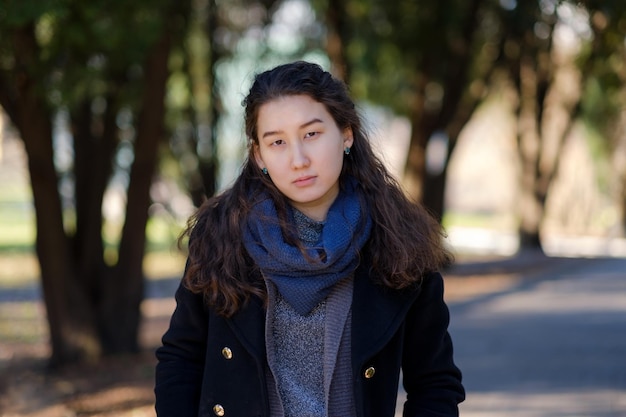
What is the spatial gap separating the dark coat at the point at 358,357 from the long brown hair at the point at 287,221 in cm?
5

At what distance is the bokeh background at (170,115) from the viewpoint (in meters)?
9.47

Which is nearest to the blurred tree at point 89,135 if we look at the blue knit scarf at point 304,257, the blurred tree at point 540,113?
the blue knit scarf at point 304,257

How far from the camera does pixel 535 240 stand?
27703mm

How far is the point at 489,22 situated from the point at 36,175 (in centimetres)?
1266

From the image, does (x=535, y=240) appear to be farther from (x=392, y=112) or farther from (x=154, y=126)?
(x=154, y=126)

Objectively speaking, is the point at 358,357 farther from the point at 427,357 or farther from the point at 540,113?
the point at 540,113

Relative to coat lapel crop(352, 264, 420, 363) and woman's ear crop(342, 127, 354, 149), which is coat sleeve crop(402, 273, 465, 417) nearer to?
coat lapel crop(352, 264, 420, 363)

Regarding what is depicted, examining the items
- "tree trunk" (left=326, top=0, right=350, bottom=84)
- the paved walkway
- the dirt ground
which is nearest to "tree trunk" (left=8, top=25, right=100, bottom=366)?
the dirt ground

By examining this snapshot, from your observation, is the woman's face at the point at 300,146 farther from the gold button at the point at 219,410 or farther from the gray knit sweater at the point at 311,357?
the gold button at the point at 219,410

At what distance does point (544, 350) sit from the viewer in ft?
34.3

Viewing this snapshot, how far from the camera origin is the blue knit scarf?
259 cm

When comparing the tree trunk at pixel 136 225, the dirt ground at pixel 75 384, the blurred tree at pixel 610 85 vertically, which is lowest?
the dirt ground at pixel 75 384

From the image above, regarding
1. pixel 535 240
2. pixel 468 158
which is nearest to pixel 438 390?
pixel 535 240

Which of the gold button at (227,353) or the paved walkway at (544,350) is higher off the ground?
the gold button at (227,353)
